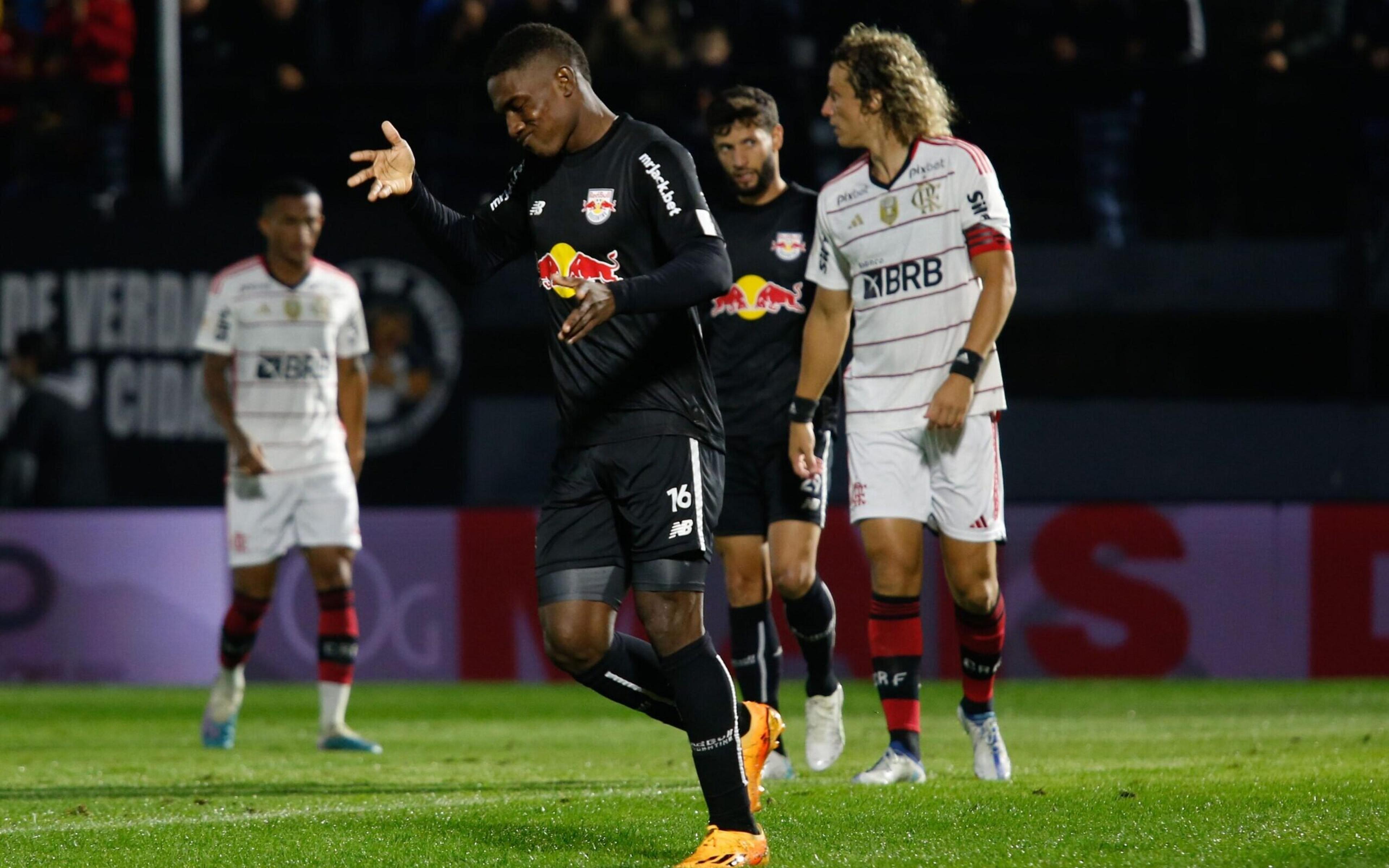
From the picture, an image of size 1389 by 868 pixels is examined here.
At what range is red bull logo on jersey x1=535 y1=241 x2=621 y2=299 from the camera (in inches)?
180

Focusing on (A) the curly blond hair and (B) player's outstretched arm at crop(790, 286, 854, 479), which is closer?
(A) the curly blond hair

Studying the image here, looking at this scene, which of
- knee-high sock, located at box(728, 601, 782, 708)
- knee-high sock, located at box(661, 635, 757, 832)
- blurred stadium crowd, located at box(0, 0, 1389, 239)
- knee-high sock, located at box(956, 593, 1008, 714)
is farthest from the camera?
blurred stadium crowd, located at box(0, 0, 1389, 239)

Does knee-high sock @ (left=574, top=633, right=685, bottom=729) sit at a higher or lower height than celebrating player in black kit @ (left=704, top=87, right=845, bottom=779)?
lower

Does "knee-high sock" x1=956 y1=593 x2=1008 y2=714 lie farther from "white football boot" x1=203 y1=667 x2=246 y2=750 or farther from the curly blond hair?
"white football boot" x1=203 y1=667 x2=246 y2=750

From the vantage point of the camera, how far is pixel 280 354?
324 inches

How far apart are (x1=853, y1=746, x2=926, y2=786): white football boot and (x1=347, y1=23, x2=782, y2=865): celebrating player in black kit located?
124 cm

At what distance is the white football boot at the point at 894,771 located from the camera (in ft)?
19.3

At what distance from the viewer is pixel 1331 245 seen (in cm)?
1144

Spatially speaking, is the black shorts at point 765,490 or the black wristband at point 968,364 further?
the black shorts at point 765,490

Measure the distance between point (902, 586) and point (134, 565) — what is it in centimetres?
708

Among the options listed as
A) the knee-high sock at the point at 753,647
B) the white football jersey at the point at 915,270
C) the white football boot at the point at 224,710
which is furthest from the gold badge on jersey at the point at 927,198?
the white football boot at the point at 224,710

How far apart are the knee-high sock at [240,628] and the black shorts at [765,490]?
101 inches

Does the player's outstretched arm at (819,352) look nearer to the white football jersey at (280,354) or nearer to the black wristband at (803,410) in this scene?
the black wristband at (803,410)

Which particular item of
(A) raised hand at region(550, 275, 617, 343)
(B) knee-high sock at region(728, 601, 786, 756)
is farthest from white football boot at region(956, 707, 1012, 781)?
(A) raised hand at region(550, 275, 617, 343)
